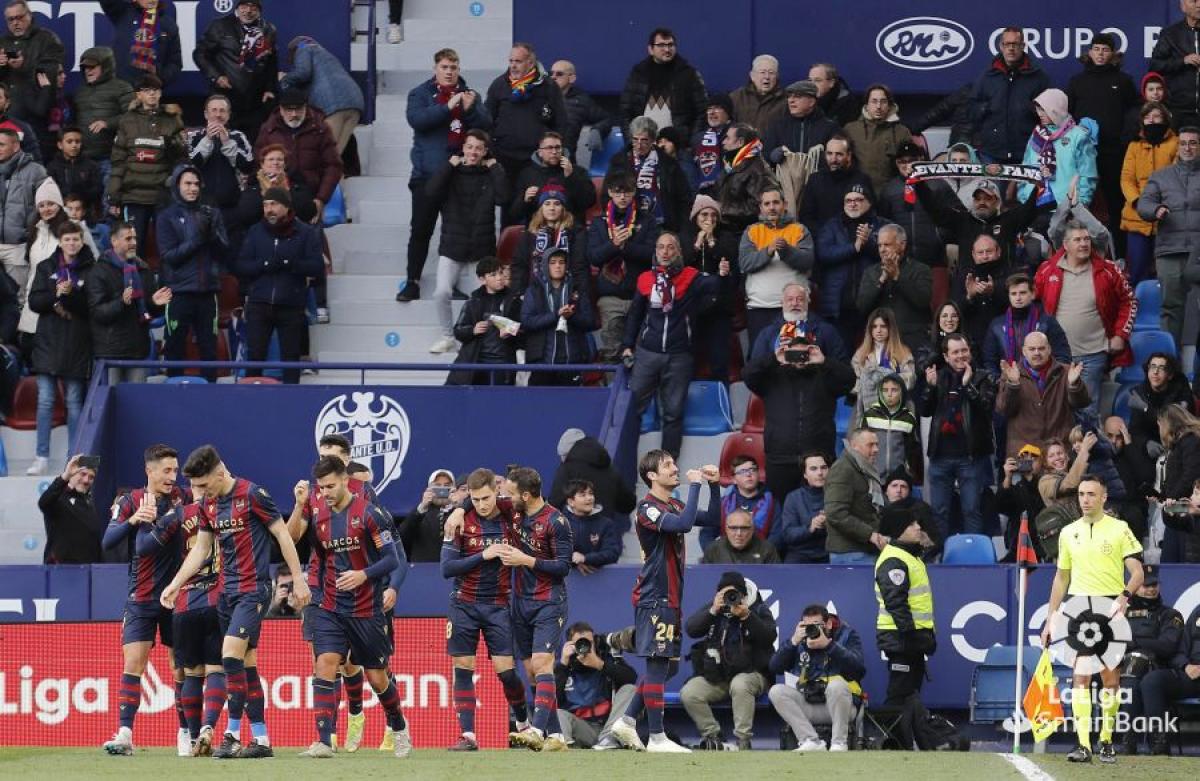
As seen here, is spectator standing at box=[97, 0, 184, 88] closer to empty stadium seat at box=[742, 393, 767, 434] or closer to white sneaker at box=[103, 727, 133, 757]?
empty stadium seat at box=[742, 393, 767, 434]

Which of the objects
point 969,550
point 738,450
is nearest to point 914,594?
point 969,550

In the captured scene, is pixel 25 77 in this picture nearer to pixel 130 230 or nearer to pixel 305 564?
pixel 130 230

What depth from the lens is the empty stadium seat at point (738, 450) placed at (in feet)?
66.7

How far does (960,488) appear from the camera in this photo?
19750 mm

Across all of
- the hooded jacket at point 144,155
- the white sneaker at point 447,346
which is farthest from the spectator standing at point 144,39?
the white sneaker at point 447,346

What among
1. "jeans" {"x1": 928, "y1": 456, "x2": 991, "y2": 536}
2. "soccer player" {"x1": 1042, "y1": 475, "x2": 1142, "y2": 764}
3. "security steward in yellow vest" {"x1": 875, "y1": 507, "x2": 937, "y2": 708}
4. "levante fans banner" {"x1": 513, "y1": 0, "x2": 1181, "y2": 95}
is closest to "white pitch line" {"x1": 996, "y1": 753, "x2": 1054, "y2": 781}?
"soccer player" {"x1": 1042, "y1": 475, "x2": 1142, "y2": 764}

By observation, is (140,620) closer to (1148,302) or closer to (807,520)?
(807,520)

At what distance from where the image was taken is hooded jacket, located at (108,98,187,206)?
22.1 metres

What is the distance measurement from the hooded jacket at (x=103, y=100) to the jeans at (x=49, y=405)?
274 centimetres

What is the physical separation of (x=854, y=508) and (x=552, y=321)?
3.43 meters

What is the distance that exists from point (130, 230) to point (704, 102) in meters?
5.38

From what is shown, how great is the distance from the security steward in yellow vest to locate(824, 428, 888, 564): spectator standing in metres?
0.61

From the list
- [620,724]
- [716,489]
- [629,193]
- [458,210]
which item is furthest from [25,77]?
[620,724]

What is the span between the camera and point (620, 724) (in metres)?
17.2
